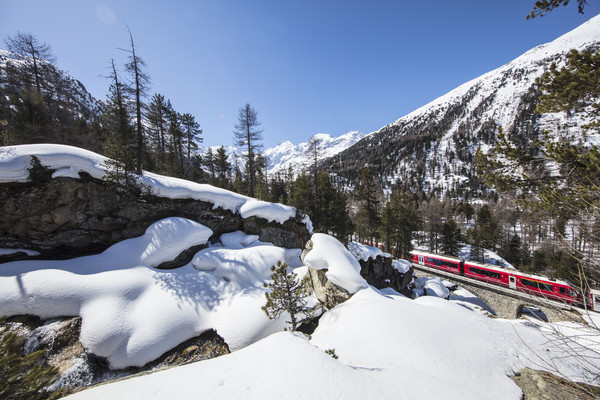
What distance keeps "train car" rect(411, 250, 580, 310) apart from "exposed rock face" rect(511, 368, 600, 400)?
Result: 47.6 ft

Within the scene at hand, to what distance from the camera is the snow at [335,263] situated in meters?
9.87

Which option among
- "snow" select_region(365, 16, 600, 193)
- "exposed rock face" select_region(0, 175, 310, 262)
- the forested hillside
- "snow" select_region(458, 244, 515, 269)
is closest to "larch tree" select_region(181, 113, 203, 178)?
the forested hillside

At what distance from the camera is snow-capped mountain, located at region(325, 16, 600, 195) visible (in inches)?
4508

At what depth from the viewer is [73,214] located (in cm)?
1026

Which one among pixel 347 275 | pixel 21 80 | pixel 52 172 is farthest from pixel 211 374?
pixel 21 80

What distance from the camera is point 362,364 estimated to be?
18.4 feet

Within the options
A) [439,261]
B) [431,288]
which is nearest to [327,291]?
[431,288]

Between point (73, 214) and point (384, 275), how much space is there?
2370 centimetres

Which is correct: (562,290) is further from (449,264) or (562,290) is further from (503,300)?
(449,264)

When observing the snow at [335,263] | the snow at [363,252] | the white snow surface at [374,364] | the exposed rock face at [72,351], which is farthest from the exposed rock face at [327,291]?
the snow at [363,252]

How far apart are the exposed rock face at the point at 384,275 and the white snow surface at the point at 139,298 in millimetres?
12200

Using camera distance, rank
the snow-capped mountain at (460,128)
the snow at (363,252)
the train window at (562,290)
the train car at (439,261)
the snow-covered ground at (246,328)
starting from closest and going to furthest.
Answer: the snow-covered ground at (246,328), the train window at (562,290), the snow at (363,252), the train car at (439,261), the snow-capped mountain at (460,128)

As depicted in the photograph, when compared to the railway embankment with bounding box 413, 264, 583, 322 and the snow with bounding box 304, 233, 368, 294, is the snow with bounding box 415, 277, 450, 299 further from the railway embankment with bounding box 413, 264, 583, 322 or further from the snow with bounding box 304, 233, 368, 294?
the snow with bounding box 304, 233, 368, 294

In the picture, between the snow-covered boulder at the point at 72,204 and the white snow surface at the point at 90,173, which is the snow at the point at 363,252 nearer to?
the white snow surface at the point at 90,173
